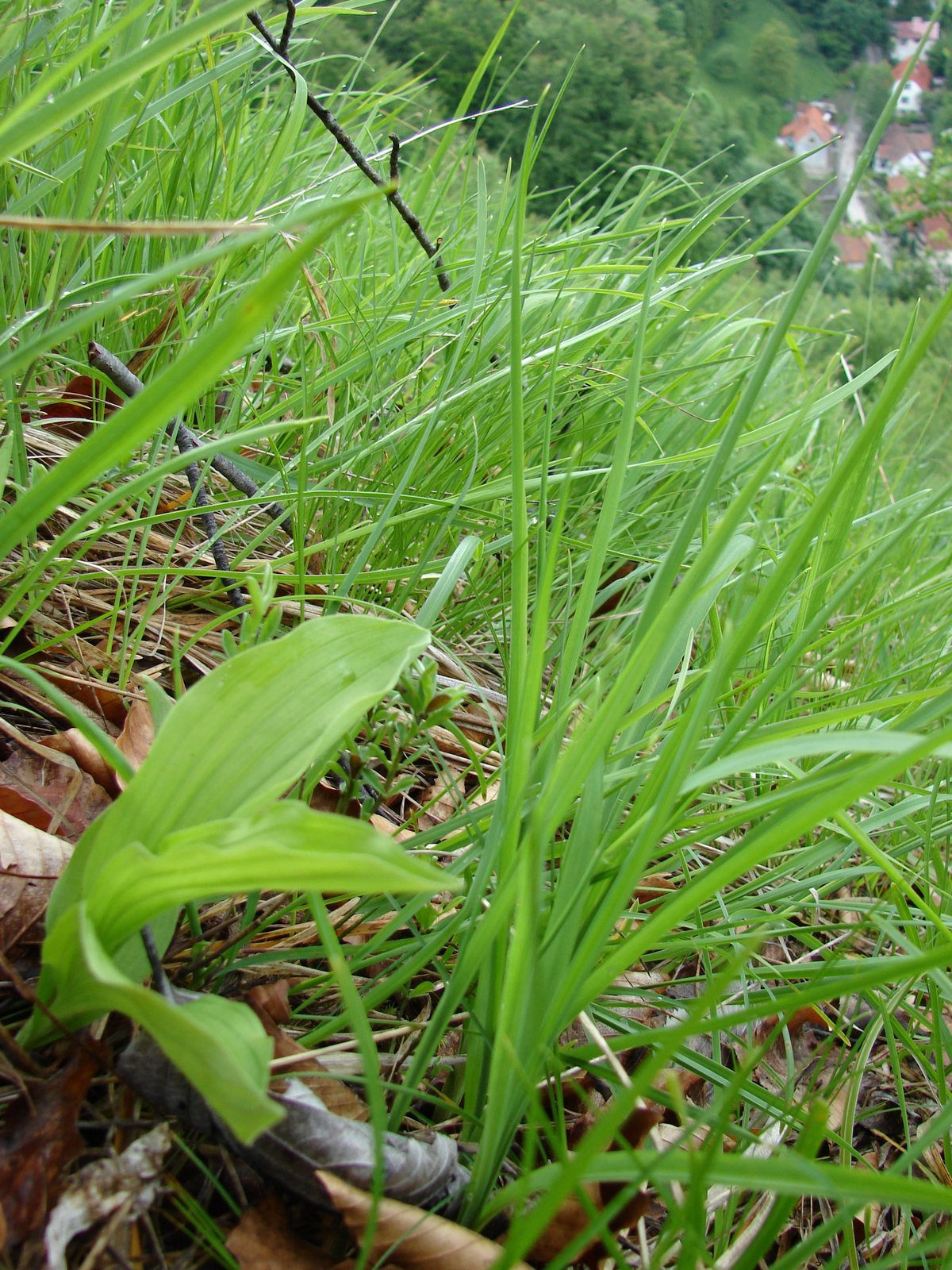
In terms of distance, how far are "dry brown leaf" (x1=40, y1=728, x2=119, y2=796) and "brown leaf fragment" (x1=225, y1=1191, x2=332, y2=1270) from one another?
33 centimetres

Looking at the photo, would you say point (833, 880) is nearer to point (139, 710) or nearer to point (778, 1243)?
point (778, 1243)

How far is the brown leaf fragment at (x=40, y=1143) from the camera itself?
35 cm

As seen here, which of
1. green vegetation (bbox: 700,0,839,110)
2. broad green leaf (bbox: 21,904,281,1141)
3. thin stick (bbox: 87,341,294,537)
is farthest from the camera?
green vegetation (bbox: 700,0,839,110)

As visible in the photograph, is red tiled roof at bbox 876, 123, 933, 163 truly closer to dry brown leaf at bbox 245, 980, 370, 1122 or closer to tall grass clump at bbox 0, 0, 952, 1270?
tall grass clump at bbox 0, 0, 952, 1270

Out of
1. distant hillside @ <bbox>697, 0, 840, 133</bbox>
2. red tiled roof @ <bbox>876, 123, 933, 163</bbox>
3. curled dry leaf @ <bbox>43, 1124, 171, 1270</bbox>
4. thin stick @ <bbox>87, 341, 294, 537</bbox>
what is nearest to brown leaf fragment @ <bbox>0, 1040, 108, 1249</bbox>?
curled dry leaf @ <bbox>43, 1124, 171, 1270</bbox>

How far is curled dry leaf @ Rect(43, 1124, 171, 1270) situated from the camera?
35 cm

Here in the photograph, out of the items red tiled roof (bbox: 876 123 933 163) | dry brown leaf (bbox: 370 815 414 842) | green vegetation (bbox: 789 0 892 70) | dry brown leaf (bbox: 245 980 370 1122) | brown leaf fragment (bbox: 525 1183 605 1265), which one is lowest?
red tiled roof (bbox: 876 123 933 163)

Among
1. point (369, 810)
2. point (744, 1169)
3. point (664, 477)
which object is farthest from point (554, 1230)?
point (664, 477)

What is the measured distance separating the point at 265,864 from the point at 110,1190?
196 mm

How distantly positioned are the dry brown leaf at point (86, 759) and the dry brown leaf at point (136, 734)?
0.02 meters

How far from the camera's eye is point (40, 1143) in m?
0.38

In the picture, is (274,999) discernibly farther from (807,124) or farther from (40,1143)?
(807,124)

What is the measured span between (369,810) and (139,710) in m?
0.23

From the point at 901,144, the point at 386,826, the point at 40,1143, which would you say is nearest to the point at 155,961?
the point at 40,1143
